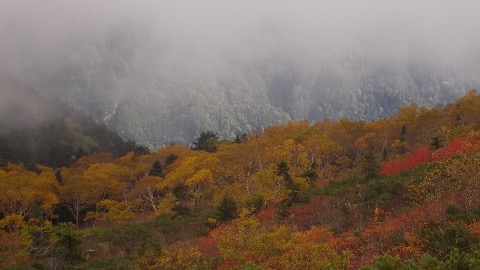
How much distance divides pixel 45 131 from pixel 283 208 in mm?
78209

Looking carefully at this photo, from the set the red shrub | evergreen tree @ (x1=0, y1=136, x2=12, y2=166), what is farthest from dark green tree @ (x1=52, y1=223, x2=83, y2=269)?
evergreen tree @ (x1=0, y1=136, x2=12, y2=166)

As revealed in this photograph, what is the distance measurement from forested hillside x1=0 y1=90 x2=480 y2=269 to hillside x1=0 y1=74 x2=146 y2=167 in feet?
70.2

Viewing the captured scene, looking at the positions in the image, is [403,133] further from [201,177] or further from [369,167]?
[201,177]

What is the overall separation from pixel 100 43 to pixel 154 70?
75.2 ft

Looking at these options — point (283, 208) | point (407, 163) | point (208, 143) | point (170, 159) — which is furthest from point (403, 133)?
point (208, 143)

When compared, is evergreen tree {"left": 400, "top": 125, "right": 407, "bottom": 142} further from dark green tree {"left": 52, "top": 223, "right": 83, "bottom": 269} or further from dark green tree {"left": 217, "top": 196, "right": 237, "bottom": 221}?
dark green tree {"left": 52, "top": 223, "right": 83, "bottom": 269}

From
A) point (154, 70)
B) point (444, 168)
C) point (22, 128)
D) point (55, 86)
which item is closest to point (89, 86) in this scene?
point (55, 86)

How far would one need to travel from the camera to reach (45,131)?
9275 centimetres

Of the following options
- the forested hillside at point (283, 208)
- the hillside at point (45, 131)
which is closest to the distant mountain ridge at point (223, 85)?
the hillside at point (45, 131)

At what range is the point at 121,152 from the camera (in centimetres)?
9688

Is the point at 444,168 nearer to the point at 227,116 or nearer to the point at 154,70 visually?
the point at 227,116

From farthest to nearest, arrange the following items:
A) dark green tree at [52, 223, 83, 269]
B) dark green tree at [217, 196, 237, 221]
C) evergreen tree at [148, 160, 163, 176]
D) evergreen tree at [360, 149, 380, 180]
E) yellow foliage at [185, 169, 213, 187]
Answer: evergreen tree at [148, 160, 163, 176], yellow foliage at [185, 169, 213, 187], dark green tree at [217, 196, 237, 221], evergreen tree at [360, 149, 380, 180], dark green tree at [52, 223, 83, 269]

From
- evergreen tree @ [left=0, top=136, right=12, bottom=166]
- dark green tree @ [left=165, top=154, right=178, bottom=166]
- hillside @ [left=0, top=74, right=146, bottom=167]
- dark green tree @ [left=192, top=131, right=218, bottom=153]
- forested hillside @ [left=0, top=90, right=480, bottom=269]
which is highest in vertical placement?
hillside @ [left=0, top=74, right=146, bottom=167]

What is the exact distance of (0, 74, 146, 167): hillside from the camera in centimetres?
8243
